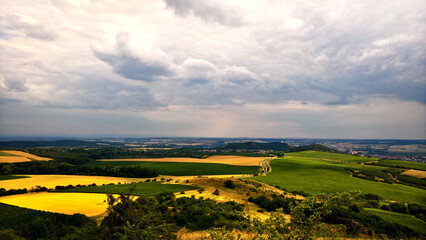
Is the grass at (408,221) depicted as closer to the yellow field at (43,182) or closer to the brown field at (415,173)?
the brown field at (415,173)

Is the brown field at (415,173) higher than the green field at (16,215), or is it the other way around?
the green field at (16,215)

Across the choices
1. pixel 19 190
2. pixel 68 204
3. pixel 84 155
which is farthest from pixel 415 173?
pixel 84 155

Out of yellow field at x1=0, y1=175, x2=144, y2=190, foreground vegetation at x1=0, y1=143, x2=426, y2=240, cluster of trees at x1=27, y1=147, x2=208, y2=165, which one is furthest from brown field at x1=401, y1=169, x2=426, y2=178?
cluster of trees at x1=27, y1=147, x2=208, y2=165

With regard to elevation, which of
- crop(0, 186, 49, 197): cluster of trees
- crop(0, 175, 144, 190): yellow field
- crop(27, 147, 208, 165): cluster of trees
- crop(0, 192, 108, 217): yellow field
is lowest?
crop(27, 147, 208, 165): cluster of trees

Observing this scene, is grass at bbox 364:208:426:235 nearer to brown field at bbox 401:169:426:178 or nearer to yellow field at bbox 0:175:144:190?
brown field at bbox 401:169:426:178

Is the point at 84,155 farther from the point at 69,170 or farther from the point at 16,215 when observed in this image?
the point at 16,215

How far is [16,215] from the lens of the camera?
2722cm

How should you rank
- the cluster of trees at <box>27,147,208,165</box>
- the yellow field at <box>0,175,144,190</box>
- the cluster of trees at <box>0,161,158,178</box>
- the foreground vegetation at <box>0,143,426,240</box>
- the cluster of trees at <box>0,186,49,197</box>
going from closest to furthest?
the foreground vegetation at <box>0,143,426,240</box>
the cluster of trees at <box>0,186,49,197</box>
the yellow field at <box>0,175,144,190</box>
the cluster of trees at <box>0,161,158,178</box>
the cluster of trees at <box>27,147,208,165</box>

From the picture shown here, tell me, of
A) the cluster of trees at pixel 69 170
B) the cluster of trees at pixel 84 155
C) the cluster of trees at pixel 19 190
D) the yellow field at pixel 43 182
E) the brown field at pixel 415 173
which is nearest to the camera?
the cluster of trees at pixel 19 190

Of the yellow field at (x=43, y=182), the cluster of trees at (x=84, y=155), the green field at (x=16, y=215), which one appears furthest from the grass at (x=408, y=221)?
the cluster of trees at (x=84, y=155)

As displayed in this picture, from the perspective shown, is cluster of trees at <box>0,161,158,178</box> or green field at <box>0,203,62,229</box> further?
cluster of trees at <box>0,161,158,178</box>

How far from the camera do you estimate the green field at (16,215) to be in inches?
984

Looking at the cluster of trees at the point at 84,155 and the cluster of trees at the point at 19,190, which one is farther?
the cluster of trees at the point at 84,155

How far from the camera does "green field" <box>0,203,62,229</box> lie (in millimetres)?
24992
